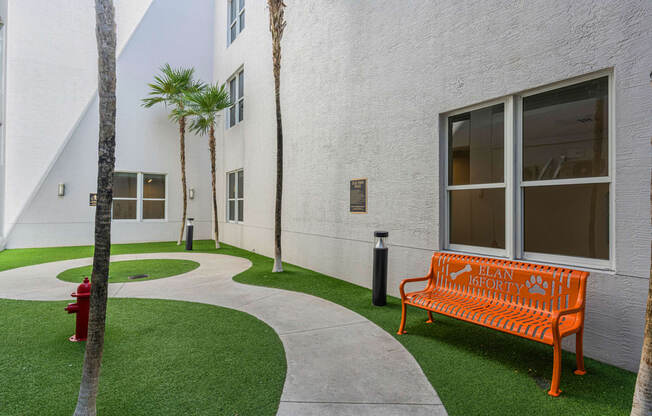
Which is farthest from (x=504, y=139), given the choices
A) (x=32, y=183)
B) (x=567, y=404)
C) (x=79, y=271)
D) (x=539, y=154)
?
(x=32, y=183)

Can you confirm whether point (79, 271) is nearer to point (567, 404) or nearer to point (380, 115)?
point (380, 115)

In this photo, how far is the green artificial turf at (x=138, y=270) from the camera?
22.2 feet

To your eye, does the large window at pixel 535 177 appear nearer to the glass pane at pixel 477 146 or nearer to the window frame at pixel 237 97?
the glass pane at pixel 477 146

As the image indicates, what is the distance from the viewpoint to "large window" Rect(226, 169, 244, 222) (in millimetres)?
12133

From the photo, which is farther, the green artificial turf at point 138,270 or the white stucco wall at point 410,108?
the green artificial turf at point 138,270

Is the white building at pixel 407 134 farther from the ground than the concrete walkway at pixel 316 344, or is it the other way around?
the white building at pixel 407 134

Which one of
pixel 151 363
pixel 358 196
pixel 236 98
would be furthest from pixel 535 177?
pixel 236 98

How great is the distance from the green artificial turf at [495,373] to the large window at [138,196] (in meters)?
11.0

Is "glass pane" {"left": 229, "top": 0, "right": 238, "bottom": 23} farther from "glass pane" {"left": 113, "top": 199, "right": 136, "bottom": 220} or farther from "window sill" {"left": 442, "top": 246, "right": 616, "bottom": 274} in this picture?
"window sill" {"left": 442, "top": 246, "right": 616, "bottom": 274}

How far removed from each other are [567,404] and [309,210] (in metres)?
5.96

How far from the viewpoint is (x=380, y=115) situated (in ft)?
19.2

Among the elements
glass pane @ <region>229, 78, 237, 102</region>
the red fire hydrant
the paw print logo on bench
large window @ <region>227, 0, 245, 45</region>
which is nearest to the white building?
large window @ <region>227, 0, 245, 45</region>

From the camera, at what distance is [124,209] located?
42.3 feet

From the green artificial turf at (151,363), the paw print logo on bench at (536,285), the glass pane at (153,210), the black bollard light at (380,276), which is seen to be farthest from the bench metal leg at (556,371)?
the glass pane at (153,210)
